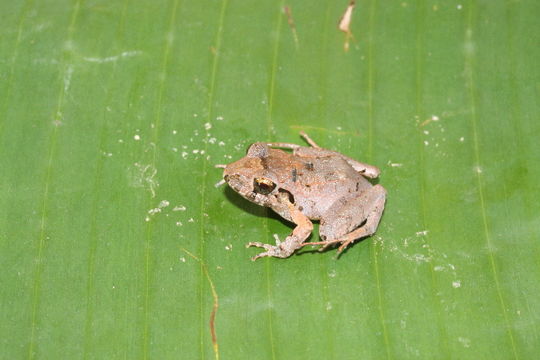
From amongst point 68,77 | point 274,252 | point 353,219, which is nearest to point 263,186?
point 274,252

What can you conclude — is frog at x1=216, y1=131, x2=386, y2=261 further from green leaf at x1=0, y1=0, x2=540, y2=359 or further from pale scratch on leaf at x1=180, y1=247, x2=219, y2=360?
pale scratch on leaf at x1=180, y1=247, x2=219, y2=360

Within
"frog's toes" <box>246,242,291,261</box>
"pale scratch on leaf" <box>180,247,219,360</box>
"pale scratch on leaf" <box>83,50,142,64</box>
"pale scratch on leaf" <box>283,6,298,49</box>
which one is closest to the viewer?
"pale scratch on leaf" <box>180,247,219,360</box>

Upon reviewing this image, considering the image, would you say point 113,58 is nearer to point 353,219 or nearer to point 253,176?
point 253,176

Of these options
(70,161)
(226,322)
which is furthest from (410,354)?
(70,161)

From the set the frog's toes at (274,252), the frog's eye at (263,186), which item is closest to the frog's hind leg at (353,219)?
the frog's toes at (274,252)

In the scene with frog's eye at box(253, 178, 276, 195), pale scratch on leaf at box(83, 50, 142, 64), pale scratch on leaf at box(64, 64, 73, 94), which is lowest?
frog's eye at box(253, 178, 276, 195)

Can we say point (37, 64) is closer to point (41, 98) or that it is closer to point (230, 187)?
point (41, 98)

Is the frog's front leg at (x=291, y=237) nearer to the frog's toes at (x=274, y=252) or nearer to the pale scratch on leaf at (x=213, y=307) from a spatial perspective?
the frog's toes at (x=274, y=252)

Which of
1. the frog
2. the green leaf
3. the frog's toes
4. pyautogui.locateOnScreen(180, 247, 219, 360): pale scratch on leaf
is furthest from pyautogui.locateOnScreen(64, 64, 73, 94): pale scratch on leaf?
the frog's toes
